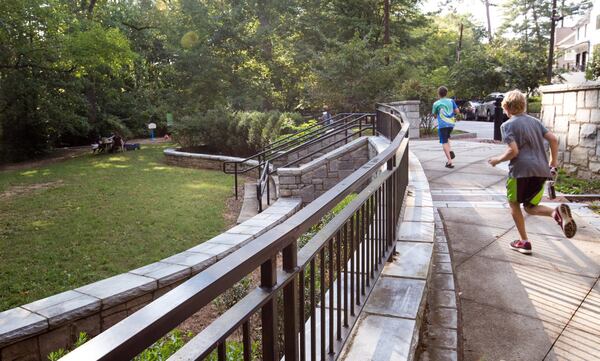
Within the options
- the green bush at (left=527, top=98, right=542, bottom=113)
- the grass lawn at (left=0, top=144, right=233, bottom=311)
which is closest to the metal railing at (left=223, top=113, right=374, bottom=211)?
the grass lawn at (left=0, top=144, right=233, bottom=311)

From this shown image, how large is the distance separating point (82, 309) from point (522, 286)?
3807 mm

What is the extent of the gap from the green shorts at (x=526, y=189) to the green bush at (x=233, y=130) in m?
10.6

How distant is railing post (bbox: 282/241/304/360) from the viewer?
1.69 metres

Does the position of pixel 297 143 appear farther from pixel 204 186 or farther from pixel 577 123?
pixel 577 123

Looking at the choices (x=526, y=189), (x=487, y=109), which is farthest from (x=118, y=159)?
→ (x=487, y=109)

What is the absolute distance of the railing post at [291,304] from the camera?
66.6 inches

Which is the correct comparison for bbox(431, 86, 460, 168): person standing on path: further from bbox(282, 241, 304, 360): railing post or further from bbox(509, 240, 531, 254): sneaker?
bbox(282, 241, 304, 360): railing post

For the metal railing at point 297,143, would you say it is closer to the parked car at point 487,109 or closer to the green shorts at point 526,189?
the green shorts at point 526,189

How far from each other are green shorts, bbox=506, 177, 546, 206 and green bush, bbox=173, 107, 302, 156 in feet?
34.7

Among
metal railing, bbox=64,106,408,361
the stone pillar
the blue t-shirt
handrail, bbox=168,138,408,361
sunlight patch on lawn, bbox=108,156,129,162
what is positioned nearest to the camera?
metal railing, bbox=64,106,408,361

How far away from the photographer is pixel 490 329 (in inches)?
123

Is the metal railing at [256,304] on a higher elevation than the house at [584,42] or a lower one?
lower

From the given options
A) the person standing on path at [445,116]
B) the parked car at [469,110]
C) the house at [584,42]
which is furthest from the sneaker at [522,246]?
the house at [584,42]

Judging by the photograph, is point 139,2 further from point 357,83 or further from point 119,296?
point 119,296
